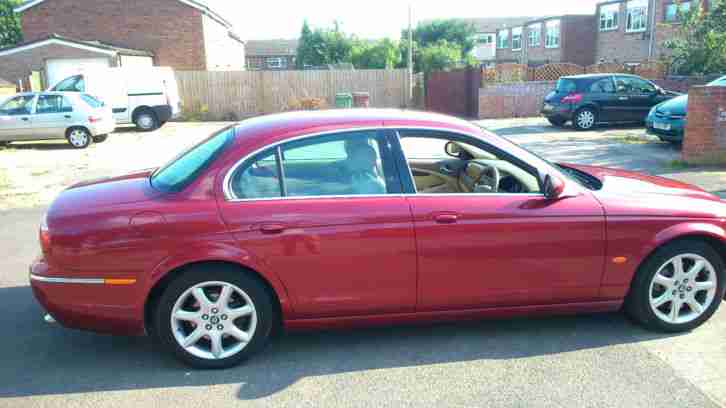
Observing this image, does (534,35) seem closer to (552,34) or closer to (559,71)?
(552,34)

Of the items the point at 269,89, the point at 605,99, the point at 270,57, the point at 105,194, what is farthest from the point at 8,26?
the point at 105,194

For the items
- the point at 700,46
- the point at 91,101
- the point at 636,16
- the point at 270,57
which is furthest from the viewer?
the point at 270,57

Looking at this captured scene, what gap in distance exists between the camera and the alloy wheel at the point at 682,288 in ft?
13.0

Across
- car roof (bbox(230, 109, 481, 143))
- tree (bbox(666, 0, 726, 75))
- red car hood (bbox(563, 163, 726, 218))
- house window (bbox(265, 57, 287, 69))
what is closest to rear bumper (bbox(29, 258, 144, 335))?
car roof (bbox(230, 109, 481, 143))

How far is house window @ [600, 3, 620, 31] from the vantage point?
36.5m

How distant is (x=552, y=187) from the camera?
3.71 m

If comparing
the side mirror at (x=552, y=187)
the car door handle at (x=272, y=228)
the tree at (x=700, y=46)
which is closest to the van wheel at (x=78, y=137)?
the car door handle at (x=272, y=228)

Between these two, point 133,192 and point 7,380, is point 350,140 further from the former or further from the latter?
point 7,380

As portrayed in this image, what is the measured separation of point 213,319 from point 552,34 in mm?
43860

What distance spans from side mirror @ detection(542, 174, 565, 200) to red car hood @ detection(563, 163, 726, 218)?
344 millimetres

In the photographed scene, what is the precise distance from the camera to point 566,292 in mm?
3885

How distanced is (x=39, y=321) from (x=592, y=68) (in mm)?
22178

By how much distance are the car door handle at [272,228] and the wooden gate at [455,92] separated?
63.0 feet

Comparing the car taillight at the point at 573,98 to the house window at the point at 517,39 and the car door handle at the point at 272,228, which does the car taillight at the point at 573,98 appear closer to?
the car door handle at the point at 272,228
